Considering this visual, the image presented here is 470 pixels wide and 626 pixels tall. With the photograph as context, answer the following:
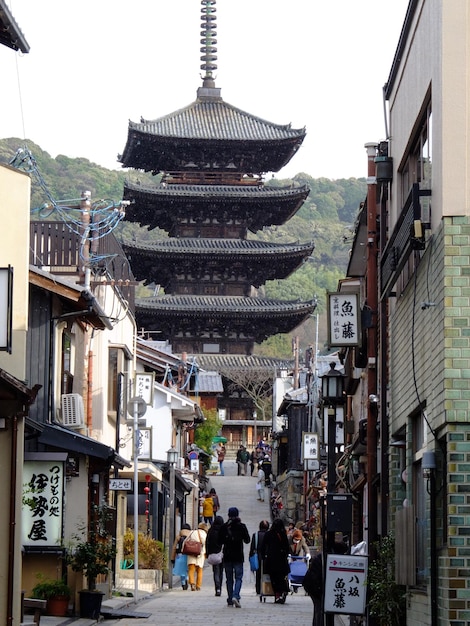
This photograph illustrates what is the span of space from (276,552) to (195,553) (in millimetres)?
4861

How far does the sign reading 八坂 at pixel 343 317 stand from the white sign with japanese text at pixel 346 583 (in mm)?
3652

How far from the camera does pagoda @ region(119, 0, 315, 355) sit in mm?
60062

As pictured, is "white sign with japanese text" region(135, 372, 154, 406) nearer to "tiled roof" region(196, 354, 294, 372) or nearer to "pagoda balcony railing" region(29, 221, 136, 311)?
"pagoda balcony railing" region(29, 221, 136, 311)

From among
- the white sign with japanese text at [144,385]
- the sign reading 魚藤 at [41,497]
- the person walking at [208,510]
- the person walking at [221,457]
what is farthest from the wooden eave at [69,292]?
the person walking at [221,457]

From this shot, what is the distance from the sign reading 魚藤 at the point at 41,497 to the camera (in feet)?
62.1

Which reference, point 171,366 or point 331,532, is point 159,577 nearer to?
point 331,532

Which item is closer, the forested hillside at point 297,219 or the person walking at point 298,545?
the person walking at point 298,545

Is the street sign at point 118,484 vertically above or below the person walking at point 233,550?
above

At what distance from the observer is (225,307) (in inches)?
2410

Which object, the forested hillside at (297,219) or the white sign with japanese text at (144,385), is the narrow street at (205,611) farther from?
the forested hillside at (297,219)

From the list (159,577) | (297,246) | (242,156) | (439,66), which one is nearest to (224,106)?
(242,156)

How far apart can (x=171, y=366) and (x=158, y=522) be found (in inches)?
328

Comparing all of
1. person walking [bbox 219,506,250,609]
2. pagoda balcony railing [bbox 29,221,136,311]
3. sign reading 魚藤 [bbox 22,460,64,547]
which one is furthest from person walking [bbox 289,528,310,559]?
sign reading 魚藤 [bbox 22,460,64,547]

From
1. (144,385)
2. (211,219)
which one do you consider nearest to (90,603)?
(144,385)
